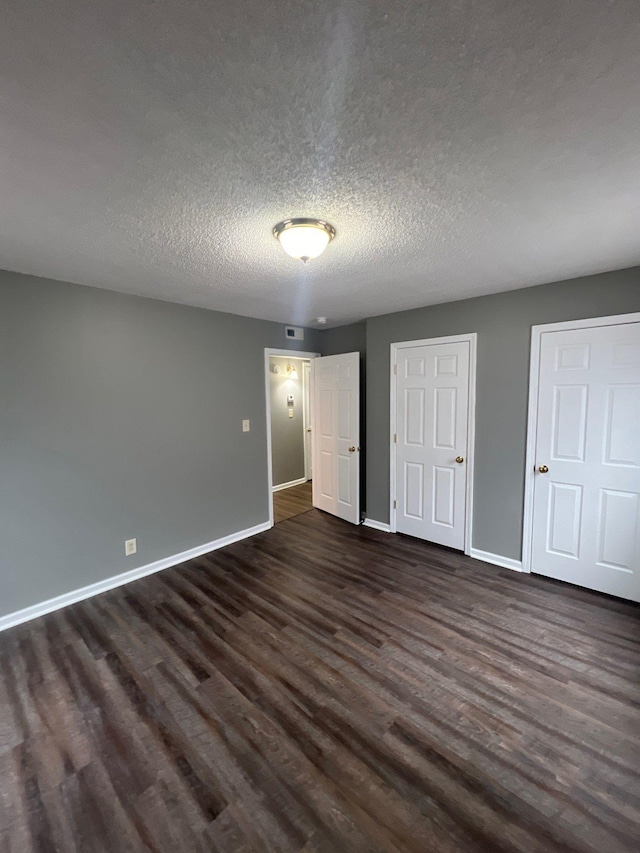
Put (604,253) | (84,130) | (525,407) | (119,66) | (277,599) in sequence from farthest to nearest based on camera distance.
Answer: (525,407), (277,599), (604,253), (84,130), (119,66)

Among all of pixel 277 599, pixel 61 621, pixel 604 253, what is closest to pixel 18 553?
pixel 61 621

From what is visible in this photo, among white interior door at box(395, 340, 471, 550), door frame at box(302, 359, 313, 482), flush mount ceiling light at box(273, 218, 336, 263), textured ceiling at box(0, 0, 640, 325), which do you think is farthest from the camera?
door frame at box(302, 359, 313, 482)

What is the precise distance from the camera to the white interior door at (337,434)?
4059 mm

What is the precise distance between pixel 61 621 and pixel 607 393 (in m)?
4.23

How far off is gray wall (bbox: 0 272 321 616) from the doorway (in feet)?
5.58

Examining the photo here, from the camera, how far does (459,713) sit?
5.60 feet

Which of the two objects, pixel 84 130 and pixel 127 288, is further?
pixel 127 288

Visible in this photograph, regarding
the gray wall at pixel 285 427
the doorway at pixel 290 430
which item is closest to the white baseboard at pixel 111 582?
the doorway at pixel 290 430

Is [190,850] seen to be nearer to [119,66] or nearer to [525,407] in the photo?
[119,66]

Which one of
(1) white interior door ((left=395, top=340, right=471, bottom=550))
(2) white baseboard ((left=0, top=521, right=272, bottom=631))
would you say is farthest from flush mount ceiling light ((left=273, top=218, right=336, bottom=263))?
(2) white baseboard ((left=0, top=521, right=272, bottom=631))

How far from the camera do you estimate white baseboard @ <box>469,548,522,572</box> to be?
3042mm

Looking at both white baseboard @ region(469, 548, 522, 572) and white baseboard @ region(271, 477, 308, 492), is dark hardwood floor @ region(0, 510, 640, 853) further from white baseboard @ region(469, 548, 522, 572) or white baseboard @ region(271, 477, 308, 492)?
white baseboard @ region(271, 477, 308, 492)

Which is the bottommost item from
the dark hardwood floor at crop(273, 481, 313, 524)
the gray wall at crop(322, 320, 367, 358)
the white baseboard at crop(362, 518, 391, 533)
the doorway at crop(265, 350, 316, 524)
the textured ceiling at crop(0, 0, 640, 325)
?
the dark hardwood floor at crop(273, 481, 313, 524)

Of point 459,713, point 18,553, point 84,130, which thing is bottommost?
point 459,713
